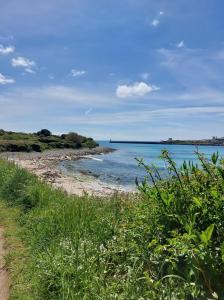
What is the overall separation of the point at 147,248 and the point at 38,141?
3411 inches

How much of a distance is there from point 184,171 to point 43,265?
2.22 m

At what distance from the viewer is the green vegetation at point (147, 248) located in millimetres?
3020

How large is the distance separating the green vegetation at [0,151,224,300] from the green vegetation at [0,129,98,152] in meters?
63.5

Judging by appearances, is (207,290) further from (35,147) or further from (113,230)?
(35,147)

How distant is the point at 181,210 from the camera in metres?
3.74

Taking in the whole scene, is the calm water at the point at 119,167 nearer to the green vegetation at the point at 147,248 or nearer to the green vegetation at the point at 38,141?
the green vegetation at the point at 147,248

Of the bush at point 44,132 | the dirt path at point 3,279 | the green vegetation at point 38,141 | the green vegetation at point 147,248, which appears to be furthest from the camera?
the bush at point 44,132

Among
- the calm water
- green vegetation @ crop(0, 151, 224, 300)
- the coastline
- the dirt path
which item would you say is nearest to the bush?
the calm water

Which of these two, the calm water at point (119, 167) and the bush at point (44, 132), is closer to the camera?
the calm water at point (119, 167)

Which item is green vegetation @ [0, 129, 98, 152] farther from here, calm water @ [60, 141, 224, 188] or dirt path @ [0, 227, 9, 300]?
dirt path @ [0, 227, 9, 300]

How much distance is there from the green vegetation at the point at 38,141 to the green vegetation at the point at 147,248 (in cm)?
6350

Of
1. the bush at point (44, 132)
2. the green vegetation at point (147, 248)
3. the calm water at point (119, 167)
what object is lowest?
the calm water at point (119, 167)

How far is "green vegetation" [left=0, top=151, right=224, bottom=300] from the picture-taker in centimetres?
302

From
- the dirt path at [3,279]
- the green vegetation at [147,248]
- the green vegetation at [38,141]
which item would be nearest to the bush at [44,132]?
the green vegetation at [38,141]
